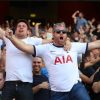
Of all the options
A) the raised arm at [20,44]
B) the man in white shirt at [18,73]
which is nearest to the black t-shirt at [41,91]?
the man in white shirt at [18,73]

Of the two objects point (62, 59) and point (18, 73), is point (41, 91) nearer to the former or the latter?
point (18, 73)

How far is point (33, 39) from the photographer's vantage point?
7457 millimetres

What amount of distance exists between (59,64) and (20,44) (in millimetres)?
642

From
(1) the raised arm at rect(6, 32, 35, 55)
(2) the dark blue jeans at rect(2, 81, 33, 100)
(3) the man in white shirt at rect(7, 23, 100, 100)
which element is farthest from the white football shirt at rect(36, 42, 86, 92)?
(2) the dark blue jeans at rect(2, 81, 33, 100)

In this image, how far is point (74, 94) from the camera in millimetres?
6723

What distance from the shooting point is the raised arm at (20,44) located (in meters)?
6.75

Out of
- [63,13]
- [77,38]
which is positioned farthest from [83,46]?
[63,13]

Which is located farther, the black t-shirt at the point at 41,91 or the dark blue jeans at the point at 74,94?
the black t-shirt at the point at 41,91

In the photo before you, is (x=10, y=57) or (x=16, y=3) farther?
(x=16, y=3)

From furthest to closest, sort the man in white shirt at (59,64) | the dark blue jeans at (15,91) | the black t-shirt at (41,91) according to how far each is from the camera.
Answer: the black t-shirt at (41,91) < the dark blue jeans at (15,91) < the man in white shirt at (59,64)

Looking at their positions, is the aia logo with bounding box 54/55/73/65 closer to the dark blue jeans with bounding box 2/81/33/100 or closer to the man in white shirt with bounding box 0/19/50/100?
the man in white shirt with bounding box 0/19/50/100

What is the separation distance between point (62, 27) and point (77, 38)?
5.68 m

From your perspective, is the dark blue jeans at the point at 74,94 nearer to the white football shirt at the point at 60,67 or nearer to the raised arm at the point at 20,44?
the white football shirt at the point at 60,67

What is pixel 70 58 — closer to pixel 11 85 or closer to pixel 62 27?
pixel 62 27
